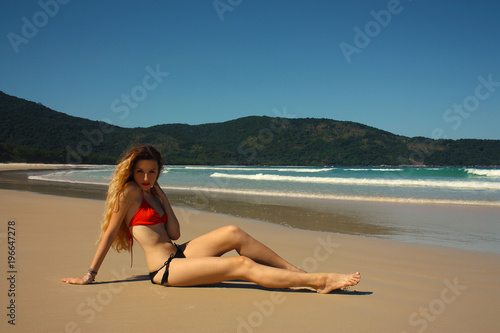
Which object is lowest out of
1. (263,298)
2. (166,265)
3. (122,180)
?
(263,298)

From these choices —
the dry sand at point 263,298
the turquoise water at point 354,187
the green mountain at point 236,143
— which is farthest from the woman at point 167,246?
the green mountain at point 236,143

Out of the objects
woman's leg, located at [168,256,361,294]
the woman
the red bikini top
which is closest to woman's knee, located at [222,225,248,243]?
the woman

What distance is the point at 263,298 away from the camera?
3312mm

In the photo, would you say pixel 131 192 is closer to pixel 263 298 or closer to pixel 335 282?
pixel 263 298

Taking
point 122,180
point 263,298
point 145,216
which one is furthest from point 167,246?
point 263,298

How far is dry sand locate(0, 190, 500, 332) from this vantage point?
8.84ft

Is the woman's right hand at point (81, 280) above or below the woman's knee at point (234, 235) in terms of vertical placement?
below

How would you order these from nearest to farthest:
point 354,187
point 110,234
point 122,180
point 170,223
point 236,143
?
1. point 110,234
2. point 122,180
3. point 170,223
4. point 354,187
5. point 236,143

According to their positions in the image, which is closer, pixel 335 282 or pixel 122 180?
pixel 335 282

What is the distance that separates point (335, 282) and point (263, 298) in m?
0.67

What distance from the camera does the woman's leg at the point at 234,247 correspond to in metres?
3.67


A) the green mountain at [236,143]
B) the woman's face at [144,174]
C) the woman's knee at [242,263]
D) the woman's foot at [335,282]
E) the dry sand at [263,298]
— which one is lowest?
the dry sand at [263,298]

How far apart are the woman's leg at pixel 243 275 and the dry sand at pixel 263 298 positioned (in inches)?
3.9

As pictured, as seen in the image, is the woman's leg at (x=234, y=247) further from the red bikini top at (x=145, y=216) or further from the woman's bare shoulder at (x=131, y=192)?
the woman's bare shoulder at (x=131, y=192)
